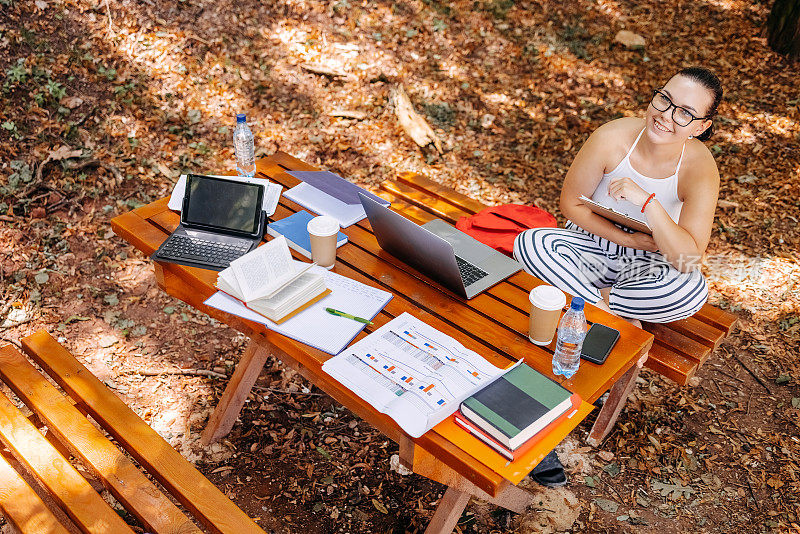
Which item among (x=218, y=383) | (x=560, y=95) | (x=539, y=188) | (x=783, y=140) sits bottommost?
(x=218, y=383)

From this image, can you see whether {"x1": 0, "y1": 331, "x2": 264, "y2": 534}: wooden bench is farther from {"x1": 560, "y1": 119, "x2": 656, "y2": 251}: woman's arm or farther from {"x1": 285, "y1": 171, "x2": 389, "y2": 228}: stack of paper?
{"x1": 560, "y1": 119, "x2": 656, "y2": 251}: woman's arm

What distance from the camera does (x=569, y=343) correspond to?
2303mm

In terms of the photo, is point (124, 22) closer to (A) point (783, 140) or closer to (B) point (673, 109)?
(B) point (673, 109)

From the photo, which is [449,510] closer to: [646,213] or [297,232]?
[297,232]

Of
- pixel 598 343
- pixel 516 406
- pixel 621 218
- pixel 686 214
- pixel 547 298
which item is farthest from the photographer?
pixel 686 214

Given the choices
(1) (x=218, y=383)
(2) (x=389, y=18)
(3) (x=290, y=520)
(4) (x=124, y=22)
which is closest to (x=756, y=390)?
(3) (x=290, y=520)

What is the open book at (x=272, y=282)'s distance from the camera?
97.3 inches

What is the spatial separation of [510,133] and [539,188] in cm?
79

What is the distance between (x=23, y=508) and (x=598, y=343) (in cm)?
198

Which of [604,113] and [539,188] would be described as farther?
Result: [604,113]

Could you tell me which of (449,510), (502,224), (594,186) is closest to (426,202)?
(502,224)

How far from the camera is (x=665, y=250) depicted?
313cm

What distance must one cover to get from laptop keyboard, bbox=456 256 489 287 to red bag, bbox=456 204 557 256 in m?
0.70

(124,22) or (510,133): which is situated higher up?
(510,133)
